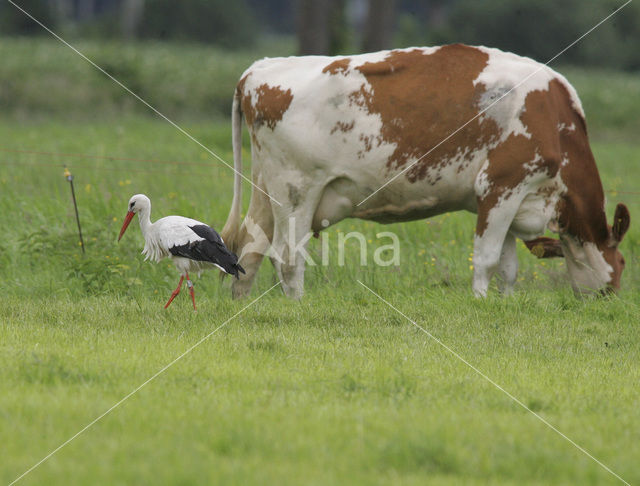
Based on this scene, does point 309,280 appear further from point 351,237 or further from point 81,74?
point 81,74

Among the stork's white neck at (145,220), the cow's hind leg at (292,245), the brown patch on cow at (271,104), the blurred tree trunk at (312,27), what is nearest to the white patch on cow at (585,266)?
the cow's hind leg at (292,245)

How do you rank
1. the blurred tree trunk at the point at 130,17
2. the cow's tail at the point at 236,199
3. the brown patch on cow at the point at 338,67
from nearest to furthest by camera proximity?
the brown patch on cow at the point at 338,67, the cow's tail at the point at 236,199, the blurred tree trunk at the point at 130,17

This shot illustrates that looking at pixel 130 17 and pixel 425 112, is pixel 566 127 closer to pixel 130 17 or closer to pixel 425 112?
pixel 425 112

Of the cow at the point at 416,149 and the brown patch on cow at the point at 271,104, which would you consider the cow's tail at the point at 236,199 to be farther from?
the brown patch on cow at the point at 271,104

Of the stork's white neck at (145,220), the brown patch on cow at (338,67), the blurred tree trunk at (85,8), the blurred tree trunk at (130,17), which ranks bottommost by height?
the stork's white neck at (145,220)

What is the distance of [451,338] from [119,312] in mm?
2524

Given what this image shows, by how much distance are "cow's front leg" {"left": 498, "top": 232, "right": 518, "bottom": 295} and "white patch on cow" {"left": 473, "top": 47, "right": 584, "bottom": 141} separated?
1.06 m

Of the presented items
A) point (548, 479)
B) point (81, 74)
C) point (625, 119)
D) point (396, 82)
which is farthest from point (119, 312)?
point (625, 119)

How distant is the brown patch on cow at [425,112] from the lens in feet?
27.8

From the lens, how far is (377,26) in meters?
24.2

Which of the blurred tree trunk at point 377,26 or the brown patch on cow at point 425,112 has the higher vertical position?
the blurred tree trunk at point 377,26

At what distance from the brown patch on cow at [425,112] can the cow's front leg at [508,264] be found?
106 cm

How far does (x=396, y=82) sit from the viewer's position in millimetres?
8586

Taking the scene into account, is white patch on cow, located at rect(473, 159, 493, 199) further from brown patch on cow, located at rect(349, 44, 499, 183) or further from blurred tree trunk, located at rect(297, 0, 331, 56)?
blurred tree trunk, located at rect(297, 0, 331, 56)
